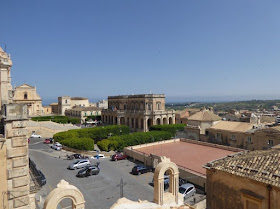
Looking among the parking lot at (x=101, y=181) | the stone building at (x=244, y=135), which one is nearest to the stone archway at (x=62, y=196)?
the parking lot at (x=101, y=181)

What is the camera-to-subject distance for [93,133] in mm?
46812

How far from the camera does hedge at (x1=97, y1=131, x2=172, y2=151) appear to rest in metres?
39.6

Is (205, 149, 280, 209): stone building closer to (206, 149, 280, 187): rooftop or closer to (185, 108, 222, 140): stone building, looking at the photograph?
(206, 149, 280, 187): rooftop

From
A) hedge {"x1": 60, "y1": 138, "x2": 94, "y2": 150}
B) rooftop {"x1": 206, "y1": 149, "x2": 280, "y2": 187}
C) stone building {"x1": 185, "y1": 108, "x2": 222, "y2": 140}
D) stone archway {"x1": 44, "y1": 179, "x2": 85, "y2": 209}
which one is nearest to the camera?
stone archway {"x1": 44, "y1": 179, "x2": 85, "y2": 209}

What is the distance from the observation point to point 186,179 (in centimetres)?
2434

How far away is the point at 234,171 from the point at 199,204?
668 cm

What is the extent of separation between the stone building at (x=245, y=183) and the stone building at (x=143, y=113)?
51131 millimetres

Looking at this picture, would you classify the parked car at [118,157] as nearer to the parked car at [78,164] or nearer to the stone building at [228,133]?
the parked car at [78,164]

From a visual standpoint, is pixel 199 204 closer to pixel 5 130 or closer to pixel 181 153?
pixel 5 130

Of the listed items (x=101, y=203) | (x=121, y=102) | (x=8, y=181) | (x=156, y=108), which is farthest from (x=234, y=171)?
(x=121, y=102)

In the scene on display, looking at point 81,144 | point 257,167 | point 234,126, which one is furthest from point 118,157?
point 257,167

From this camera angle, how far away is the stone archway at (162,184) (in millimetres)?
9430

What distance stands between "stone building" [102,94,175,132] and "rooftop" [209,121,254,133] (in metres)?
23.4

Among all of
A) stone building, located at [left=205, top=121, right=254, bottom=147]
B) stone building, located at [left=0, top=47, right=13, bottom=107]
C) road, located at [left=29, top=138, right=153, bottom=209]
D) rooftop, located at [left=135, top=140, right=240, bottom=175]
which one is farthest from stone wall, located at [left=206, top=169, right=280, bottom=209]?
stone building, located at [left=205, top=121, right=254, bottom=147]
